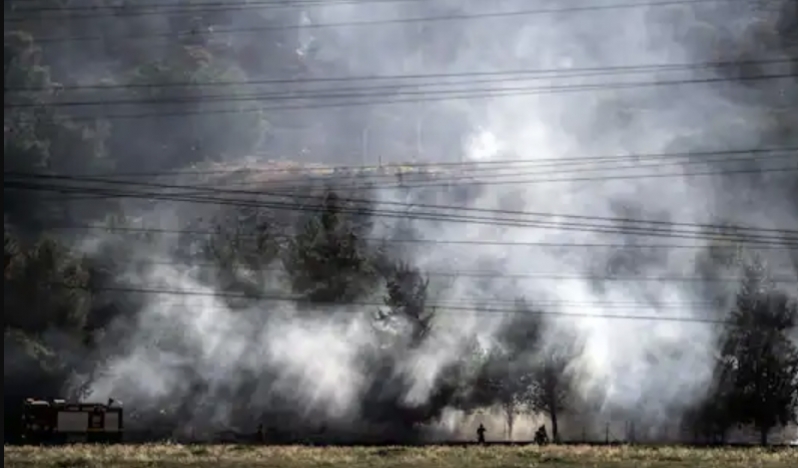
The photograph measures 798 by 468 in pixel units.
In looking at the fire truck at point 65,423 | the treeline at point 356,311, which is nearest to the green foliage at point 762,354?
the treeline at point 356,311

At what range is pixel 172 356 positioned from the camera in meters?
62.6

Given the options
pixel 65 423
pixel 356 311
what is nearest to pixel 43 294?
pixel 65 423

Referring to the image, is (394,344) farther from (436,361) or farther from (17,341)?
(17,341)

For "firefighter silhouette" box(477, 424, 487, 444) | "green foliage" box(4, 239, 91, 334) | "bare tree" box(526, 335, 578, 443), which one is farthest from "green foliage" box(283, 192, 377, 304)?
"green foliage" box(4, 239, 91, 334)

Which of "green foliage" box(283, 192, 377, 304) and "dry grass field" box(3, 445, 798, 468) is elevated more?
"green foliage" box(283, 192, 377, 304)

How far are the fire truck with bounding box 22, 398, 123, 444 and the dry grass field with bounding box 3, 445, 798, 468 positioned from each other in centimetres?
657

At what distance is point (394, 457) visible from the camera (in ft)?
131

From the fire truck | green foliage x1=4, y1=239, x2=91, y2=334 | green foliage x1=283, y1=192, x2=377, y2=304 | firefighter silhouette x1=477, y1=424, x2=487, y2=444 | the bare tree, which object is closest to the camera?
the fire truck

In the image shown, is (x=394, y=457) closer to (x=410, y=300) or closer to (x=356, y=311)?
(x=356, y=311)

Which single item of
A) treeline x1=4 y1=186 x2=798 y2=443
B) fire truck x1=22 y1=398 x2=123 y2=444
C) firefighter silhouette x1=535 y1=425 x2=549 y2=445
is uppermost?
treeline x1=4 y1=186 x2=798 y2=443

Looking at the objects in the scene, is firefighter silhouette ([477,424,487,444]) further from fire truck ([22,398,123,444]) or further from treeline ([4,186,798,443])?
fire truck ([22,398,123,444])

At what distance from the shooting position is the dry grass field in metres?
36.7

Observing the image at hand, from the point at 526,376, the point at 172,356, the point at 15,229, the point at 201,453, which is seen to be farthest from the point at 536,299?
the point at 15,229

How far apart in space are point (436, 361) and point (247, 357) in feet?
37.5
